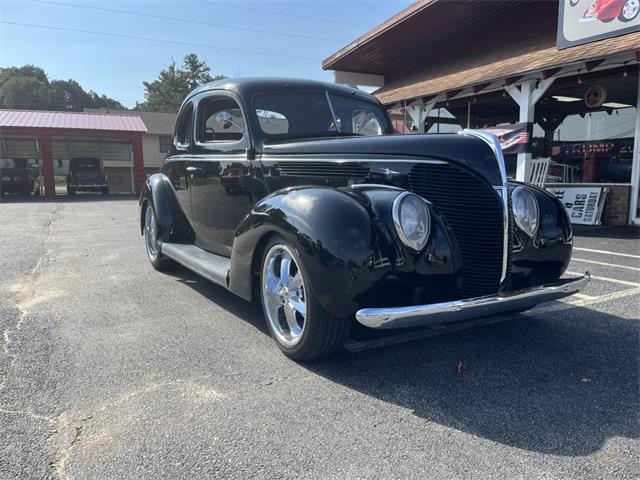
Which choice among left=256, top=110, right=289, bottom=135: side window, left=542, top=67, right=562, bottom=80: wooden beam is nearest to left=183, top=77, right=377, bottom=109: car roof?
left=256, top=110, right=289, bottom=135: side window

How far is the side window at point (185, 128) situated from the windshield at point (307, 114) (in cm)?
122

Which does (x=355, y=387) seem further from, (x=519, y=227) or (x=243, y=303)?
(x=243, y=303)

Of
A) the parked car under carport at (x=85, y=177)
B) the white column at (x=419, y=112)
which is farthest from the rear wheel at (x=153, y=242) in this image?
the parked car under carport at (x=85, y=177)

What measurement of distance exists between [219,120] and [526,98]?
803 cm

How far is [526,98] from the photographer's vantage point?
33.4ft

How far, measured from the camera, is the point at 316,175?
11.2 feet

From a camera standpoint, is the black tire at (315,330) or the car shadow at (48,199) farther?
the car shadow at (48,199)

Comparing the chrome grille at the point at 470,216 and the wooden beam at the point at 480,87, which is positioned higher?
the wooden beam at the point at 480,87

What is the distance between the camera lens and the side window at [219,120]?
420 cm

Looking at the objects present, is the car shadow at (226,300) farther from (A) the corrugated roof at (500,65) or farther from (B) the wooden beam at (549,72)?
(B) the wooden beam at (549,72)

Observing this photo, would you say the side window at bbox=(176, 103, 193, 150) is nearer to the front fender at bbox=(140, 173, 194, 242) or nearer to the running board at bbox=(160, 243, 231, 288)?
the front fender at bbox=(140, 173, 194, 242)

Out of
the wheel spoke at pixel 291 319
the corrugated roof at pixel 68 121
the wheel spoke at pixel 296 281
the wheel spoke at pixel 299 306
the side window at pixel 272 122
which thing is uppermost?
the corrugated roof at pixel 68 121

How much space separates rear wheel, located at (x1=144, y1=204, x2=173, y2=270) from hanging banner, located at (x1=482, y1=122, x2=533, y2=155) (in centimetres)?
765

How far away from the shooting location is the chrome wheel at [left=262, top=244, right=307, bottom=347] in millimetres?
3016
